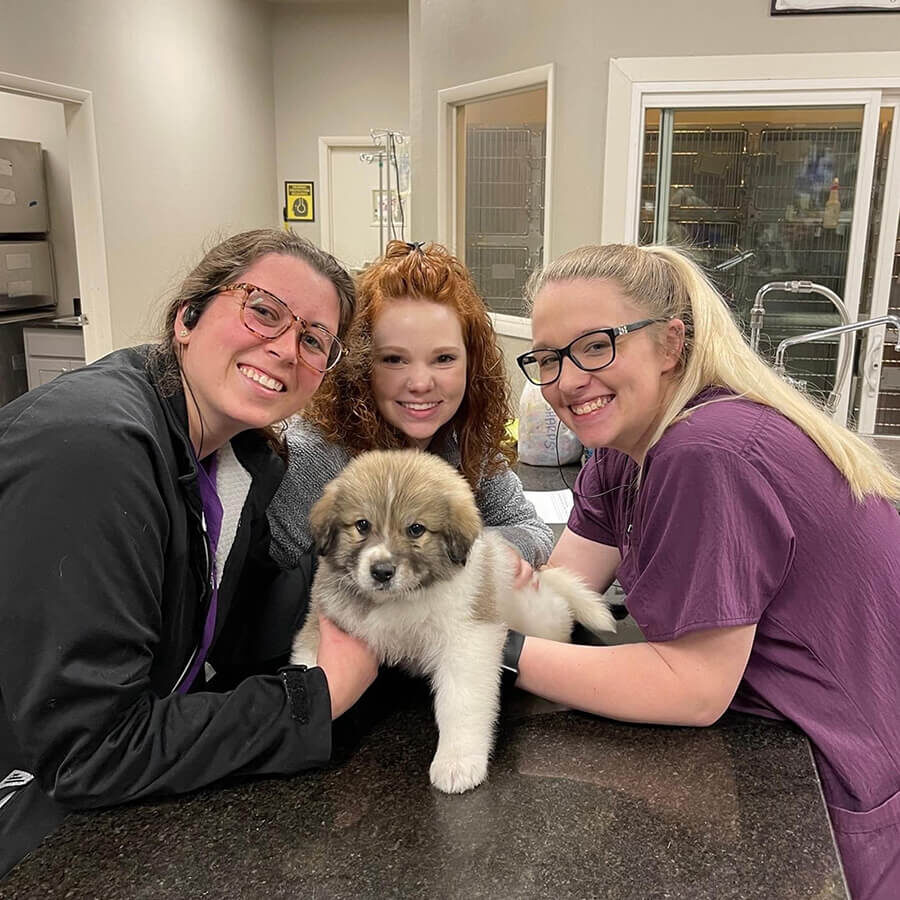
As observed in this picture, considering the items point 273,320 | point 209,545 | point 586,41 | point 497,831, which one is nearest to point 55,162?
point 586,41

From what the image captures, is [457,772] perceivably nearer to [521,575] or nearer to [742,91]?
[521,575]

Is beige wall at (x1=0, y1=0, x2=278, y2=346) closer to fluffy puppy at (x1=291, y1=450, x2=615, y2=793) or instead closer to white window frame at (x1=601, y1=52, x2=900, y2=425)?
white window frame at (x1=601, y1=52, x2=900, y2=425)

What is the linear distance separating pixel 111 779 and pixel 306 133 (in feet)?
26.7

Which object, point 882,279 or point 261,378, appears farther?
point 882,279

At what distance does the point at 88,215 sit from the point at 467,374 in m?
4.64

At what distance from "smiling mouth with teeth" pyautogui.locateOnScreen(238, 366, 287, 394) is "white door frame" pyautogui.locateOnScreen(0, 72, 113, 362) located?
4.79 m

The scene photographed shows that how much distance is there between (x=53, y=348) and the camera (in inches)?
234

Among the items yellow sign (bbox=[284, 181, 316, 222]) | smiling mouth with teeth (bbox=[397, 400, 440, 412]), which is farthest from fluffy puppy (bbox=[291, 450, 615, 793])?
yellow sign (bbox=[284, 181, 316, 222])

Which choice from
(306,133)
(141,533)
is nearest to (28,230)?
(306,133)

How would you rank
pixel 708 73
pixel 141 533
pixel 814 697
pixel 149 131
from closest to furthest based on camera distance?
1. pixel 141 533
2. pixel 814 697
3. pixel 708 73
4. pixel 149 131

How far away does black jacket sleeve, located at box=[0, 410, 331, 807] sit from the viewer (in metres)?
0.92

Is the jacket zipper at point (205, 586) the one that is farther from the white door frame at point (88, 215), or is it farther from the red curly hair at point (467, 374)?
the white door frame at point (88, 215)

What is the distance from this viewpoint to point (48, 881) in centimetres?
87

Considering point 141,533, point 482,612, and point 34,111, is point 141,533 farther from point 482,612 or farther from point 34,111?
point 34,111
